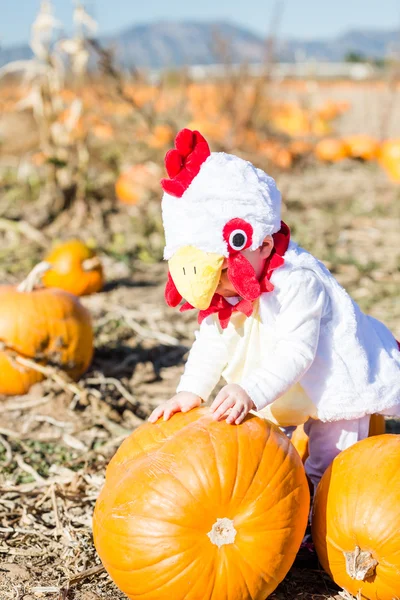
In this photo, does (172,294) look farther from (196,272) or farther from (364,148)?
(364,148)

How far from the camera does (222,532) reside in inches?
87.8

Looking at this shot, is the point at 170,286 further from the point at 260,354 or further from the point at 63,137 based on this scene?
the point at 63,137

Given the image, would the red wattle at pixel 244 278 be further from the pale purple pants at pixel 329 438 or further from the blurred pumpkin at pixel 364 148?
the blurred pumpkin at pixel 364 148

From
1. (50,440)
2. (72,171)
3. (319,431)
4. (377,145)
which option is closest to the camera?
→ (319,431)

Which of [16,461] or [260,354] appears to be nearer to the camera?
[260,354]

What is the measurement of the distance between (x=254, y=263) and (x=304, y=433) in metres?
0.85

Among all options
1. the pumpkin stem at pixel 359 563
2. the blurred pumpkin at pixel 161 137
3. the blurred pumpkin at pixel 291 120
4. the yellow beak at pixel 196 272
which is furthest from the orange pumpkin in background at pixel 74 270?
the blurred pumpkin at pixel 291 120

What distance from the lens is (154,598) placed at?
7.44 feet

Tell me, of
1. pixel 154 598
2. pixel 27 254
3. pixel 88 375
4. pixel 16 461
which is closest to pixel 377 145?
pixel 27 254

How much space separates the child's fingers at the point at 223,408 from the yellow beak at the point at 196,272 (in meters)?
0.36

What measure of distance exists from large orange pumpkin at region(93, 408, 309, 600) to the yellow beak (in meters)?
0.44

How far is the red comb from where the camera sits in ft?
8.30

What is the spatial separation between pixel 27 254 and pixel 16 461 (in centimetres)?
397

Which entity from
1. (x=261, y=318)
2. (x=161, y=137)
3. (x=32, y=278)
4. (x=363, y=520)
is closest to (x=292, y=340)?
(x=261, y=318)
